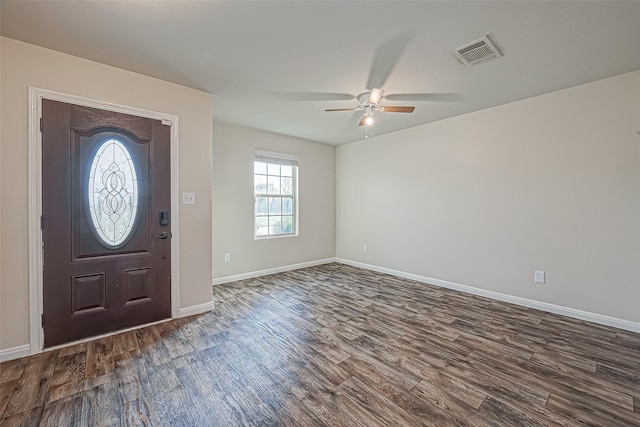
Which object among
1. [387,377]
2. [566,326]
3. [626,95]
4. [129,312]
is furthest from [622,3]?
[129,312]

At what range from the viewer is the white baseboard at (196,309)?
289cm

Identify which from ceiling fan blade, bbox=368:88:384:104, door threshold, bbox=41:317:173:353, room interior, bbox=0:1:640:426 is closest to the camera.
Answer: room interior, bbox=0:1:640:426

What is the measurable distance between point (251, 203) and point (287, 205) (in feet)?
2.60

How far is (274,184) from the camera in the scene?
4855 millimetres

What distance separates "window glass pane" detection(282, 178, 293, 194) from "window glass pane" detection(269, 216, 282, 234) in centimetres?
52

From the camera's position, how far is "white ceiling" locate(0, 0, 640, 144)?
1.76m

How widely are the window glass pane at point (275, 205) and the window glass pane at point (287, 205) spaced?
0.23 feet

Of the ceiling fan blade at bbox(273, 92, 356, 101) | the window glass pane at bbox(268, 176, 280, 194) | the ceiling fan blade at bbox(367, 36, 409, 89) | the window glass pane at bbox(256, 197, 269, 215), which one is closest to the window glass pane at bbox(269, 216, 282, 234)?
the window glass pane at bbox(256, 197, 269, 215)

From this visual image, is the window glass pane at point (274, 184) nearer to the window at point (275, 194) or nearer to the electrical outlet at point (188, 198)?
the window at point (275, 194)

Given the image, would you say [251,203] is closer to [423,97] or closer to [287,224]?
[287,224]

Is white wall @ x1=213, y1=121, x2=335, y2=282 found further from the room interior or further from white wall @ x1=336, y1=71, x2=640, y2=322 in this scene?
white wall @ x1=336, y1=71, x2=640, y2=322

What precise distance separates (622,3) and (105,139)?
161 inches

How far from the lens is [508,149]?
3.36 metres

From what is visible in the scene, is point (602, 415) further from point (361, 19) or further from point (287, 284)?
point (287, 284)
